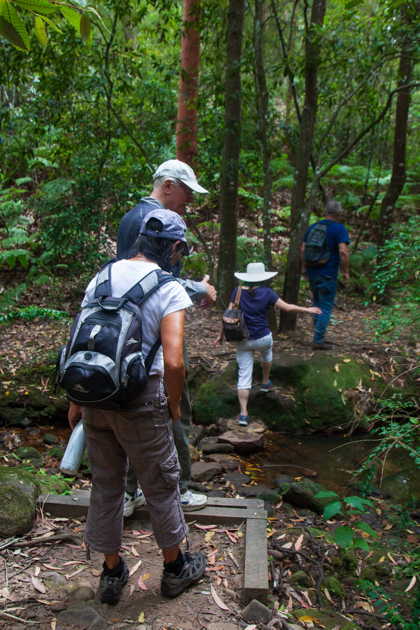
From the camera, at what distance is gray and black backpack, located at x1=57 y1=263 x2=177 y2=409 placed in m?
2.35

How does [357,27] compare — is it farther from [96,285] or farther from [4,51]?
[96,285]

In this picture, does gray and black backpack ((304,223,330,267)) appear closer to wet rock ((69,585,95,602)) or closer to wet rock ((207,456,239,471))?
wet rock ((207,456,239,471))

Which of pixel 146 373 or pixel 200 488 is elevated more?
pixel 146 373

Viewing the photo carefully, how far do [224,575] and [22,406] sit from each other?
4.44 metres

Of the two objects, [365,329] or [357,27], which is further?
[365,329]

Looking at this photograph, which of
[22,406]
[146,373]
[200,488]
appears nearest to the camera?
[146,373]

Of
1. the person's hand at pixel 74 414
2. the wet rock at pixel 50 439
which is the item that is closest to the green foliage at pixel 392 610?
the person's hand at pixel 74 414

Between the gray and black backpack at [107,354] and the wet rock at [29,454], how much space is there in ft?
11.0

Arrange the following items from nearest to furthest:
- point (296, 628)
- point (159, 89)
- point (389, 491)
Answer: point (296, 628) < point (389, 491) < point (159, 89)

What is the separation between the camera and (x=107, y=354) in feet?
7.79

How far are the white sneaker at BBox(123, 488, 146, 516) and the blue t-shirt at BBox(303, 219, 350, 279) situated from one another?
485 cm

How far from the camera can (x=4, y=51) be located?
723cm

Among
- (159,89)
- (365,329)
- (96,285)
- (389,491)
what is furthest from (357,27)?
(96,285)

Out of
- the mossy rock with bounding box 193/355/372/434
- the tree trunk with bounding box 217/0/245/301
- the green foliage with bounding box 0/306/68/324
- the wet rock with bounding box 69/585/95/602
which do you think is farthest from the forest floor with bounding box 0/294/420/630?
the tree trunk with bounding box 217/0/245/301
